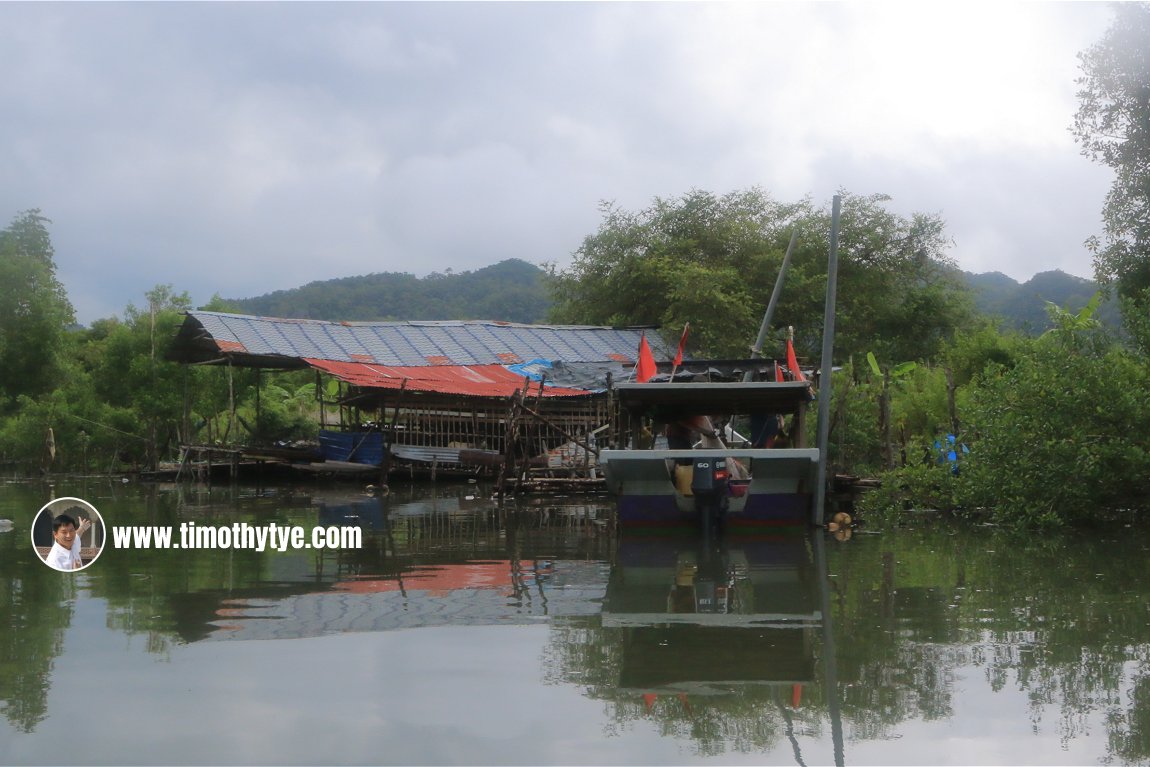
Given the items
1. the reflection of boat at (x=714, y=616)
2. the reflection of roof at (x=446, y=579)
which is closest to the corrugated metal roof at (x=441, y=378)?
the reflection of roof at (x=446, y=579)

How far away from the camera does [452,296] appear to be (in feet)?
241

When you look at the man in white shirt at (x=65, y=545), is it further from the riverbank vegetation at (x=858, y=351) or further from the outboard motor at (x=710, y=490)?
the riverbank vegetation at (x=858, y=351)

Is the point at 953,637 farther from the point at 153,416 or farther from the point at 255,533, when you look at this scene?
the point at 153,416

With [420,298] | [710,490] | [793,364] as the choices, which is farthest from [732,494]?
A: [420,298]

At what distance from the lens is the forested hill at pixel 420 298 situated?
223ft

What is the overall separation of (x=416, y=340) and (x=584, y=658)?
25.8 m

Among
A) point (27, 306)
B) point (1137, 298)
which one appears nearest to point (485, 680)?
point (1137, 298)

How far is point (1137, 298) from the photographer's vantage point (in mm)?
17891

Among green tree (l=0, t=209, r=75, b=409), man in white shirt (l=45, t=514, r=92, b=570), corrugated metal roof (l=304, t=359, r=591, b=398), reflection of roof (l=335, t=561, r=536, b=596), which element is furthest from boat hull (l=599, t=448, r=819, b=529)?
green tree (l=0, t=209, r=75, b=409)

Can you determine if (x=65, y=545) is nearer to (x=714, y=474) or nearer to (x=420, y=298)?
(x=714, y=474)

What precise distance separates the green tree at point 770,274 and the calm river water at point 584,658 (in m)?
22.1

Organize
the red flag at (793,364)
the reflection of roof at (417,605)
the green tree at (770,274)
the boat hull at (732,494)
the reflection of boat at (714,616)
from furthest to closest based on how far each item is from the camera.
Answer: the green tree at (770,274) → the red flag at (793,364) → the boat hull at (732,494) → the reflection of roof at (417,605) → the reflection of boat at (714,616)

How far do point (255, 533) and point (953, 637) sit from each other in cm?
892

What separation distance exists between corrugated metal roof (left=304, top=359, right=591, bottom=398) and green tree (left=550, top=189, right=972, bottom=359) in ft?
19.9
